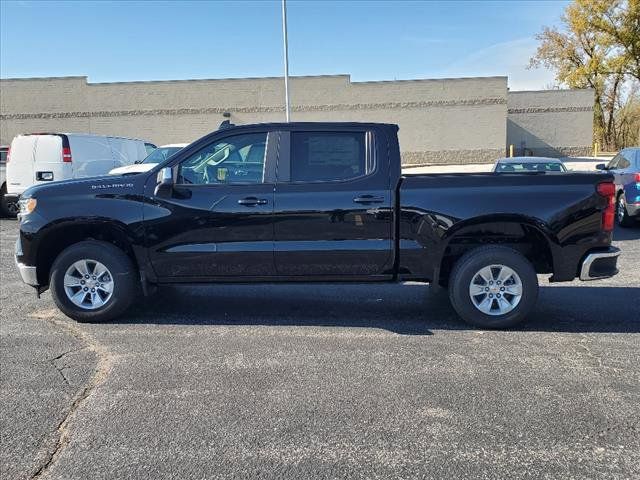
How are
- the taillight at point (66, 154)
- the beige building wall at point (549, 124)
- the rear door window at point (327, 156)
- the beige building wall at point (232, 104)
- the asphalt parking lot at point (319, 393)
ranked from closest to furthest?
the asphalt parking lot at point (319, 393) → the rear door window at point (327, 156) → the taillight at point (66, 154) → the beige building wall at point (232, 104) → the beige building wall at point (549, 124)

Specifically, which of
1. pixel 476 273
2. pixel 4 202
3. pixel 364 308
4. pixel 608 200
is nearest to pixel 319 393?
pixel 476 273

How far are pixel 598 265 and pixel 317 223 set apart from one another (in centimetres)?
268

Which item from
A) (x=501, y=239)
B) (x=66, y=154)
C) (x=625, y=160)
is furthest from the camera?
(x=66, y=154)

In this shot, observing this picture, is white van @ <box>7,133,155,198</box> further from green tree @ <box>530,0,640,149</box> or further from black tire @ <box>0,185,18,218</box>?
green tree @ <box>530,0,640,149</box>

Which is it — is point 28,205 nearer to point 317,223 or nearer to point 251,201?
point 251,201

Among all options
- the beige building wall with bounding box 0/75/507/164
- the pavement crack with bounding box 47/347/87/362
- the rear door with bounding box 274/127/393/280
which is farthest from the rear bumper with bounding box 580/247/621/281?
the beige building wall with bounding box 0/75/507/164

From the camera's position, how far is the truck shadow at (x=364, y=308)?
545 centimetres

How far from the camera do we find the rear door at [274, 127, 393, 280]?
5.21m

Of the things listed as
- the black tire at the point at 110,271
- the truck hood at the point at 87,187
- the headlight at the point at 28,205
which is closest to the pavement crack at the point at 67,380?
the black tire at the point at 110,271

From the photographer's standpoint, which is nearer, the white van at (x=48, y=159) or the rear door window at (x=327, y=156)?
the rear door window at (x=327, y=156)

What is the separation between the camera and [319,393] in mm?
3852

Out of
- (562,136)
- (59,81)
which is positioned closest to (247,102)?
(59,81)

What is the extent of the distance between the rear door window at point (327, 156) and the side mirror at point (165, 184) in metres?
1.16

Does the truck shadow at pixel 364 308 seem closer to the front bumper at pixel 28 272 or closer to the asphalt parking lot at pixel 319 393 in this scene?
the asphalt parking lot at pixel 319 393
